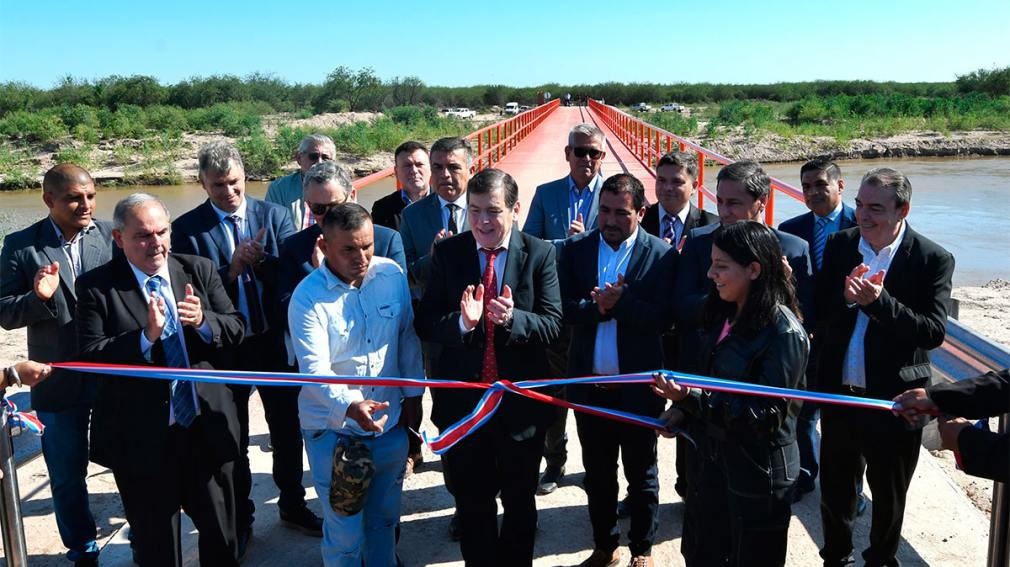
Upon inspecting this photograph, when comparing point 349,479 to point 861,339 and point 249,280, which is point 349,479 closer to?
point 249,280

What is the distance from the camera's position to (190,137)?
37.6m

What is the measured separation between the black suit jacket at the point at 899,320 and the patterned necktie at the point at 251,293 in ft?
8.28

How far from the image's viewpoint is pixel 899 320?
310 cm

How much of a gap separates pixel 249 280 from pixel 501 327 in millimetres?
1363

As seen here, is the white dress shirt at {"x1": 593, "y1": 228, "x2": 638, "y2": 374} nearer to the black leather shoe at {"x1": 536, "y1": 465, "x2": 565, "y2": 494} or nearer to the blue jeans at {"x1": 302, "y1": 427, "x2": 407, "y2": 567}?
the blue jeans at {"x1": 302, "y1": 427, "x2": 407, "y2": 567}

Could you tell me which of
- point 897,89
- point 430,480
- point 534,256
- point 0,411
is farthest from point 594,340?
point 897,89

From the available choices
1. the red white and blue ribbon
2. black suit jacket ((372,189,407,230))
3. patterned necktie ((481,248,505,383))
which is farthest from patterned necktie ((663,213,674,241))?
the red white and blue ribbon

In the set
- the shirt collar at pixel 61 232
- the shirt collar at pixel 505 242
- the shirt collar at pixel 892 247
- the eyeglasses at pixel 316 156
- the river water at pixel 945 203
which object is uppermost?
the eyeglasses at pixel 316 156

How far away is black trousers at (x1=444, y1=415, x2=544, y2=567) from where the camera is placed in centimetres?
331

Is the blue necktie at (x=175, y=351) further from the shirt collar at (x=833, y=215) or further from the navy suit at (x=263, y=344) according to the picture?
the shirt collar at (x=833, y=215)

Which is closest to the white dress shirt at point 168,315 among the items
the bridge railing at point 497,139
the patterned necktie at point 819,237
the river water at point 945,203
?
the bridge railing at point 497,139

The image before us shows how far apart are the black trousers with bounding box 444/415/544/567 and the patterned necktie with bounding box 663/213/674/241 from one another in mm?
1519

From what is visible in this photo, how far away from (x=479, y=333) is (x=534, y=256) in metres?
0.39

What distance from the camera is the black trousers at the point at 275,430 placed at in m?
3.84
